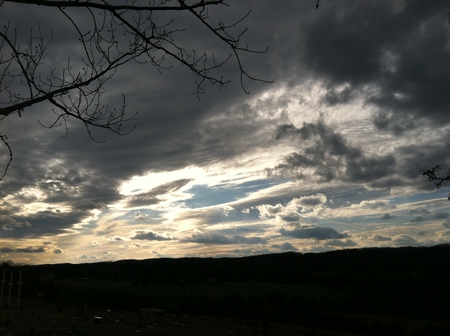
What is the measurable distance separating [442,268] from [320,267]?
28767 mm

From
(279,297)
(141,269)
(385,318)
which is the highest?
Result: (141,269)

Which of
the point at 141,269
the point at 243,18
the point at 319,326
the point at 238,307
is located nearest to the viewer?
the point at 243,18

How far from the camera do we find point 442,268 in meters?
78.3

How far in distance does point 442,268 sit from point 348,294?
21087mm

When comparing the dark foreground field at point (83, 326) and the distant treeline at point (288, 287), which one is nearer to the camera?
the dark foreground field at point (83, 326)

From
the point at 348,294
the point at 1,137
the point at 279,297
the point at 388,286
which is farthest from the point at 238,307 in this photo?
the point at 1,137

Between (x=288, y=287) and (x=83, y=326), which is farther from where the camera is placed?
(x=288, y=287)

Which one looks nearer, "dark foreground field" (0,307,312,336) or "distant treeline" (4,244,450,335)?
"dark foreground field" (0,307,312,336)

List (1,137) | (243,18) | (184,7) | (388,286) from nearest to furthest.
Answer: (184,7)
(243,18)
(1,137)
(388,286)

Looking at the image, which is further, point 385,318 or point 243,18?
point 385,318

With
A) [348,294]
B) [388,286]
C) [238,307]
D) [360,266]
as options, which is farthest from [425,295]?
[238,307]

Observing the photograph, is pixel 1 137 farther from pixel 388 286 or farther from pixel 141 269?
pixel 141 269

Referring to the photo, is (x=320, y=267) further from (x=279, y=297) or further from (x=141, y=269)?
(x=141, y=269)

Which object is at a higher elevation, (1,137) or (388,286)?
(1,137)
